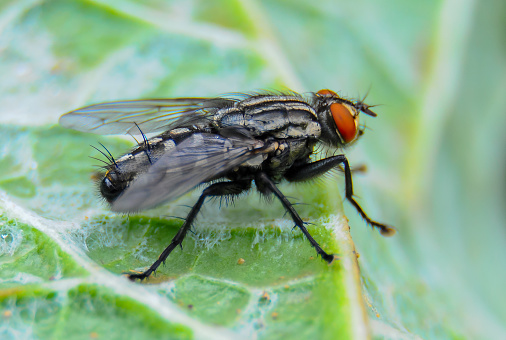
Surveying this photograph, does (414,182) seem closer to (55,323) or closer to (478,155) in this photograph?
(478,155)

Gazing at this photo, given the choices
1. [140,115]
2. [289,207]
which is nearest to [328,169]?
[289,207]

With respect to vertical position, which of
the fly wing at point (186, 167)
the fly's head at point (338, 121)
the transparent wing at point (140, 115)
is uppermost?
the fly's head at point (338, 121)

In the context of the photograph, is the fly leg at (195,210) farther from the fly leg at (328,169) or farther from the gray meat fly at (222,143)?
the fly leg at (328,169)

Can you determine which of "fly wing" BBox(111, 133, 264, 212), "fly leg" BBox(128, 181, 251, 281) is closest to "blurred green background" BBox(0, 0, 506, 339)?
"fly leg" BBox(128, 181, 251, 281)

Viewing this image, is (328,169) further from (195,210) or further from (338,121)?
(195,210)

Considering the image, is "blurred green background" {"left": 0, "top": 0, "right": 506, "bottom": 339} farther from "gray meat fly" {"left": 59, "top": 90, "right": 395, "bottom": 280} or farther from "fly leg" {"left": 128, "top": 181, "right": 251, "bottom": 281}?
"fly leg" {"left": 128, "top": 181, "right": 251, "bottom": 281}

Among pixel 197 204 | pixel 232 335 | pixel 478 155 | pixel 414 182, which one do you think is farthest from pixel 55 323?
pixel 478 155

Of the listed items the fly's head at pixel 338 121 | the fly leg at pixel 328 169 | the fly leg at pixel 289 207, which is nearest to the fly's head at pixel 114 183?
the fly leg at pixel 289 207
